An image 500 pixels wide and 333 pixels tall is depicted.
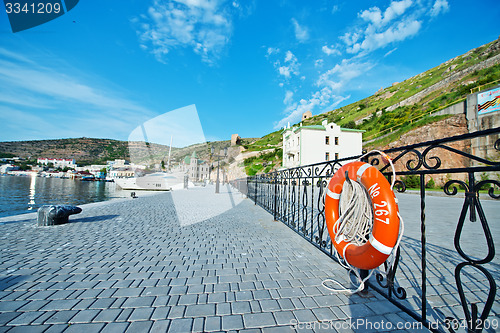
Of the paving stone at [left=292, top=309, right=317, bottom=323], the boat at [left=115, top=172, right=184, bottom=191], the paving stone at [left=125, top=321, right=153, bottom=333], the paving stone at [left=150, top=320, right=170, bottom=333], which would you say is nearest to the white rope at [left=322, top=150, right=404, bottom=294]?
the paving stone at [left=292, top=309, right=317, bottom=323]

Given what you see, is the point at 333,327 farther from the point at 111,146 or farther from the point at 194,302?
the point at 111,146

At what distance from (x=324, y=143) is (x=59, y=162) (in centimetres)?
11106

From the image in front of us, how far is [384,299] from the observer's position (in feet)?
6.67

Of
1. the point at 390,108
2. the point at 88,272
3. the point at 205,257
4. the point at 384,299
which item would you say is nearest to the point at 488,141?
the point at 384,299

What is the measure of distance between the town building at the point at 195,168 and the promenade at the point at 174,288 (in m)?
46.3

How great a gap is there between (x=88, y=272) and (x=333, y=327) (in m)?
2.69

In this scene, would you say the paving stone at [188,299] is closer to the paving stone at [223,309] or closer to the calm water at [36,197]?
the paving stone at [223,309]

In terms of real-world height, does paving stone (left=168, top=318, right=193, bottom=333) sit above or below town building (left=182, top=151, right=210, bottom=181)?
below

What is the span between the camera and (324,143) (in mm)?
30531

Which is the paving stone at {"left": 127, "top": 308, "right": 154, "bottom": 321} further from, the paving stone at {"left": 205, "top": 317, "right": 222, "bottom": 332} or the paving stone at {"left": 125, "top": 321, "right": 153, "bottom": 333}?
the paving stone at {"left": 205, "top": 317, "right": 222, "bottom": 332}

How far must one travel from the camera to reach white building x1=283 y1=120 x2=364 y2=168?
30.0m

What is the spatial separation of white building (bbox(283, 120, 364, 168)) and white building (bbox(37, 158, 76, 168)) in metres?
101

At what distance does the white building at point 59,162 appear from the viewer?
290 feet

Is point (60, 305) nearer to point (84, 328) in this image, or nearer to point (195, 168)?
point (84, 328)
